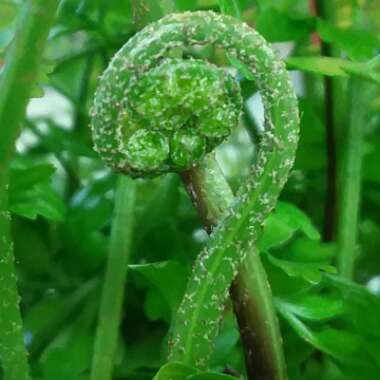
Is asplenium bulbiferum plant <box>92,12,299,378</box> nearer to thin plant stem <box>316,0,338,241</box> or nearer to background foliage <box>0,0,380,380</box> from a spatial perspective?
background foliage <box>0,0,380,380</box>

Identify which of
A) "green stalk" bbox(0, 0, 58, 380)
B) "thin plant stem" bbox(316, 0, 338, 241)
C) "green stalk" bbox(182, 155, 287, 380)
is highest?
"thin plant stem" bbox(316, 0, 338, 241)

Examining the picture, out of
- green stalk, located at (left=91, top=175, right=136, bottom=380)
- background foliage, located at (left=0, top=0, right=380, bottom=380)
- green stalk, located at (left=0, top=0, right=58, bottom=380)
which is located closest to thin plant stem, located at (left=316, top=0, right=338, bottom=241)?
background foliage, located at (left=0, top=0, right=380, bottom=380)

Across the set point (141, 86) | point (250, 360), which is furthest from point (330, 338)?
point (141, 86)

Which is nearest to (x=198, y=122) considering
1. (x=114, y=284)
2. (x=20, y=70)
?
(x=20, y=70)

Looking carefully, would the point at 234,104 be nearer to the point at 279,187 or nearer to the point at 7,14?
the point at 279,187

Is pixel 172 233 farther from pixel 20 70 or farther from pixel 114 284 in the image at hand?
pixel 20 70

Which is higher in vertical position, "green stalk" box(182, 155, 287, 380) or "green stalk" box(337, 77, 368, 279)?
"green stalk" box(337, 77, 368, 279)
